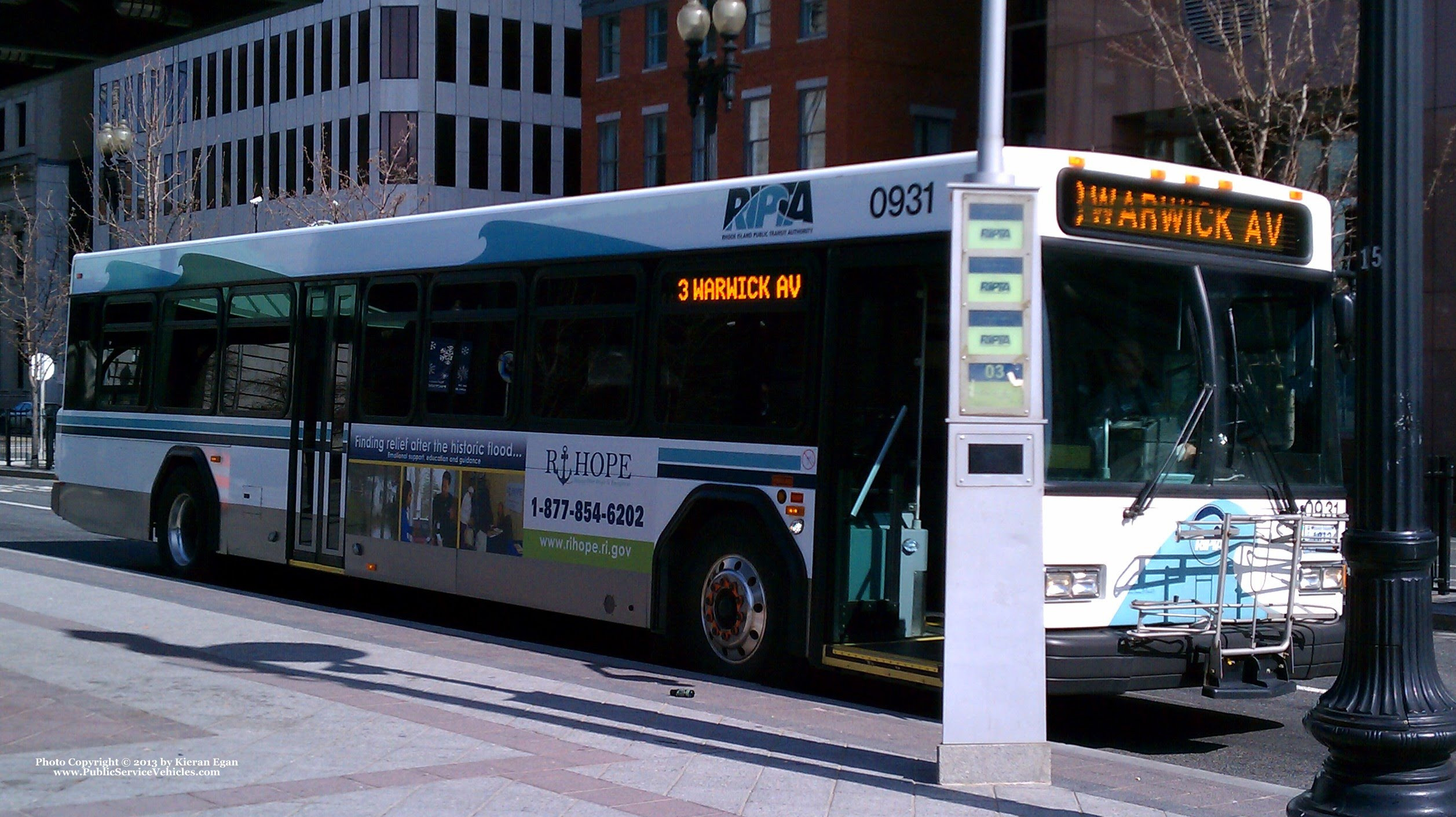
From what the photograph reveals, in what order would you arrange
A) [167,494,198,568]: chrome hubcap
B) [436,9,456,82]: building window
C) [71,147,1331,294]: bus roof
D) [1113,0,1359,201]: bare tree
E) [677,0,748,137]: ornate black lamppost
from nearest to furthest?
[71,147,1331,294]: bus roof → [167,494,198,568]: chrome hubcap → [677,0,748,137]: ornate black lamppost → [1113,0,1359,201]: bare tree → [436,9,456,82]: building window

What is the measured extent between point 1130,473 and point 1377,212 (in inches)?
118

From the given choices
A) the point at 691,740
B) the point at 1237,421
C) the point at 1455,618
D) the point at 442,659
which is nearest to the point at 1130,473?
the point at 1237,421

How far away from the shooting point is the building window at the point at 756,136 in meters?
39.2

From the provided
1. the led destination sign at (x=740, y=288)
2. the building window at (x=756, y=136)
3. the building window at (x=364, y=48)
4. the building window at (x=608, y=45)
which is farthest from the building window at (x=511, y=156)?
the led destination sign at (x=740, y=288)

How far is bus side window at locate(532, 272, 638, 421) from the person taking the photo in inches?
435

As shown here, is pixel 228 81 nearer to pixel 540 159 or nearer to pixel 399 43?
pixel 399 43

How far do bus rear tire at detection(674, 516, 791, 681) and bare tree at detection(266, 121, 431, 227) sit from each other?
27206 millimetres

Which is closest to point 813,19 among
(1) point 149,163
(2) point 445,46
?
(1) point 149,163

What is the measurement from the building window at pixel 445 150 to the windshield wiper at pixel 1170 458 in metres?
52.6

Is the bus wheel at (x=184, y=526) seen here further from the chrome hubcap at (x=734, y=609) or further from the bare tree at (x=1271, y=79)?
the bare tree at (x=1271, y=79)

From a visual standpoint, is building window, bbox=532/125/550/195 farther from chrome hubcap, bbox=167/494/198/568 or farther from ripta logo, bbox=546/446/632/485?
ripta logo, bbox=546/446/632/485

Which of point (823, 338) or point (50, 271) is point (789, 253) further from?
point (50, 271)

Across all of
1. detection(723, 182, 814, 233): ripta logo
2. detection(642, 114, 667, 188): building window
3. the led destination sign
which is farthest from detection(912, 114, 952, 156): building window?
detection(723, 182, 814, 233): ripta logo

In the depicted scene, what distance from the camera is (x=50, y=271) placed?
5566 centimetres
